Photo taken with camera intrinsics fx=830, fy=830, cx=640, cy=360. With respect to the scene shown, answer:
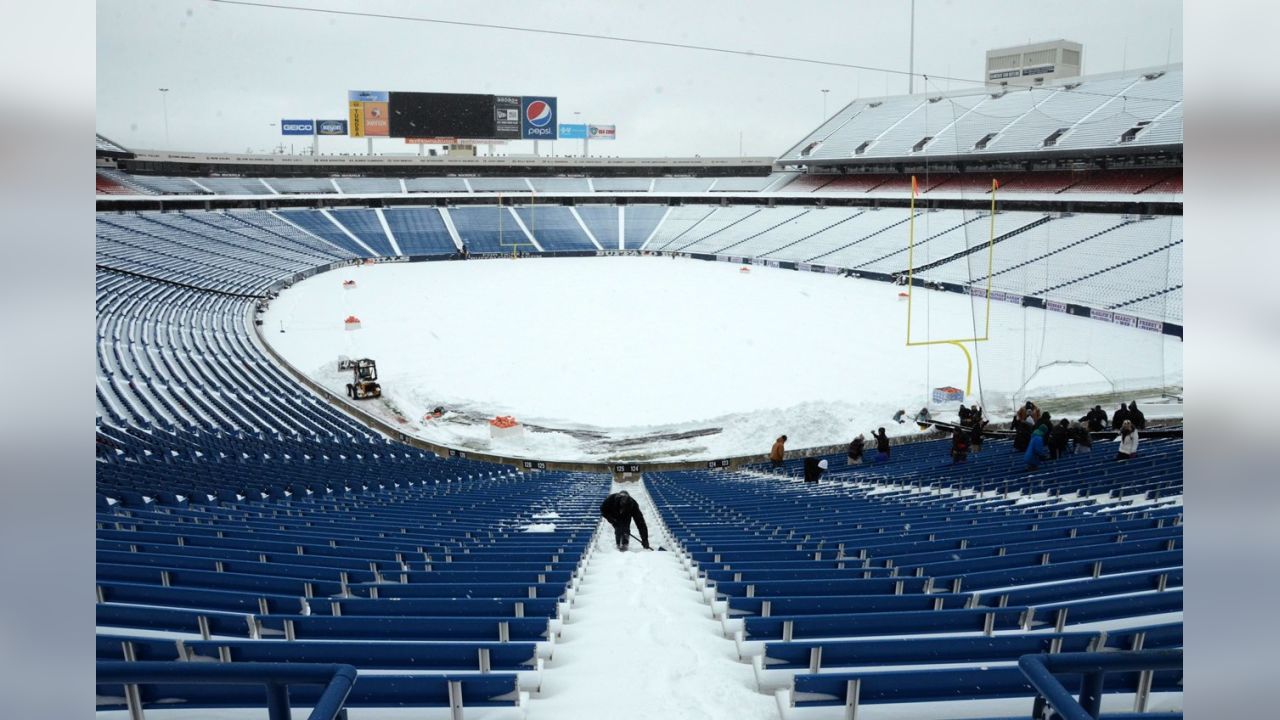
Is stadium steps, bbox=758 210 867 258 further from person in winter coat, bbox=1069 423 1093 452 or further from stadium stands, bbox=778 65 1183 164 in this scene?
person in winter coat, bbox=1069 423 1093 452

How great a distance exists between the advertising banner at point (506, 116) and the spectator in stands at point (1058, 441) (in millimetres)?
63766

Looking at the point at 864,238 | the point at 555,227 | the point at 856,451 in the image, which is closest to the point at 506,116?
the point at 555,227

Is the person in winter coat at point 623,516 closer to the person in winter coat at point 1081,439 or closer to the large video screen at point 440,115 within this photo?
the person in winter coat at point 1081,439

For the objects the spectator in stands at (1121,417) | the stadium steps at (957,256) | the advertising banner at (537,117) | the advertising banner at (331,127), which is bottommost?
the spectator in stands at (1121,417)

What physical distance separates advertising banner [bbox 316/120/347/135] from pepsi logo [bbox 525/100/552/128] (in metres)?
15.4

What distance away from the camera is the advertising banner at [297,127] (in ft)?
228

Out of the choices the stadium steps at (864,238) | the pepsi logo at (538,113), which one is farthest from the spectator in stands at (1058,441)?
the pepsi logo at (538,113)

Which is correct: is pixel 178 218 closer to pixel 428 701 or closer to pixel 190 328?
pixel 190 328

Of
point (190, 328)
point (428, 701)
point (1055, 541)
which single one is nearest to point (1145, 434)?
point (1055, 541)

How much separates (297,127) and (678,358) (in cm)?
5750

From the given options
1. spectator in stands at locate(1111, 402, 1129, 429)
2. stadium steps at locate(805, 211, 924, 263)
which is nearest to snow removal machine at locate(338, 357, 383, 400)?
spectator in stands at locate(1111, 402, 1129, 429)

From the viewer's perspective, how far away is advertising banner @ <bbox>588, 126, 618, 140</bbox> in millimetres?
78375

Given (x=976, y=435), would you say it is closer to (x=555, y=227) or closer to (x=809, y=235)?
(x=809, y=235)

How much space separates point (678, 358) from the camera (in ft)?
82.4
